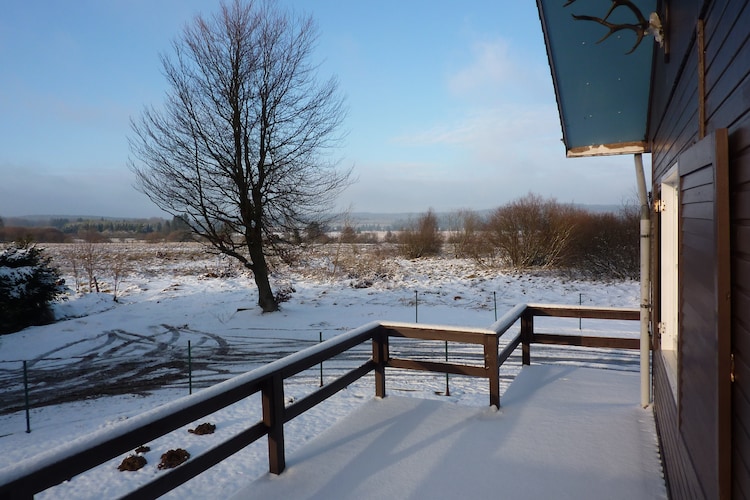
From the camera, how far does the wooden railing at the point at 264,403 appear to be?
185 cm

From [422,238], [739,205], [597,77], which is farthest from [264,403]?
[422,238]

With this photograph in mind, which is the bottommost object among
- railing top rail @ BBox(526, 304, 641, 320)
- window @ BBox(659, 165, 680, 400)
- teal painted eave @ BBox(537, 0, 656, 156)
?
railing top rail @ BBox(526, 304, 641, 320)

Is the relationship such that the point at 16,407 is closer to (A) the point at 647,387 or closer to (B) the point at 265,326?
(B) the point at 265,326

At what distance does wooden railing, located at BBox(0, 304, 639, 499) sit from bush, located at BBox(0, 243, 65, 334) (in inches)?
571

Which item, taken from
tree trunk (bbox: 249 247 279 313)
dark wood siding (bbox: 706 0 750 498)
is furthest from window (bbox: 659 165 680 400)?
tree trunk (bbox: 249 247 279 313)

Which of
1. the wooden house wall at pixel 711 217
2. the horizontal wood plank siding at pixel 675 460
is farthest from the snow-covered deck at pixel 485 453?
the wooden house wall at pixel 711 217

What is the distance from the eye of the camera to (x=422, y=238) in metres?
32.2

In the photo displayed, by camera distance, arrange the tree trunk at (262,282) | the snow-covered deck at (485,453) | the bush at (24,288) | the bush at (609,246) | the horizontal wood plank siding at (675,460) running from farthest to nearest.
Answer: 1. the bush at (609,246)
2. the tree trunk at (262,282)
3. the bush at (24,288)
4. the snow-covered deck at (485,453)
5. the horizontal wood plank siding at (675,460)

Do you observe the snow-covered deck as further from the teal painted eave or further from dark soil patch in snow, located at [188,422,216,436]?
the teal painted eave

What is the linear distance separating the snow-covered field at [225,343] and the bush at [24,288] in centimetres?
87

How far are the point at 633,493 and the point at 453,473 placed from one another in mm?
1172

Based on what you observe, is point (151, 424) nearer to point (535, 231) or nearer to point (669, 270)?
point (669, 270)

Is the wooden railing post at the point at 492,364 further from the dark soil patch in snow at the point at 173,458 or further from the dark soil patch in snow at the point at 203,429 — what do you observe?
the dark soil patch in snow at the point at 203,429

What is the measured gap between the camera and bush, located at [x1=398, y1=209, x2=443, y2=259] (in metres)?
32.0
